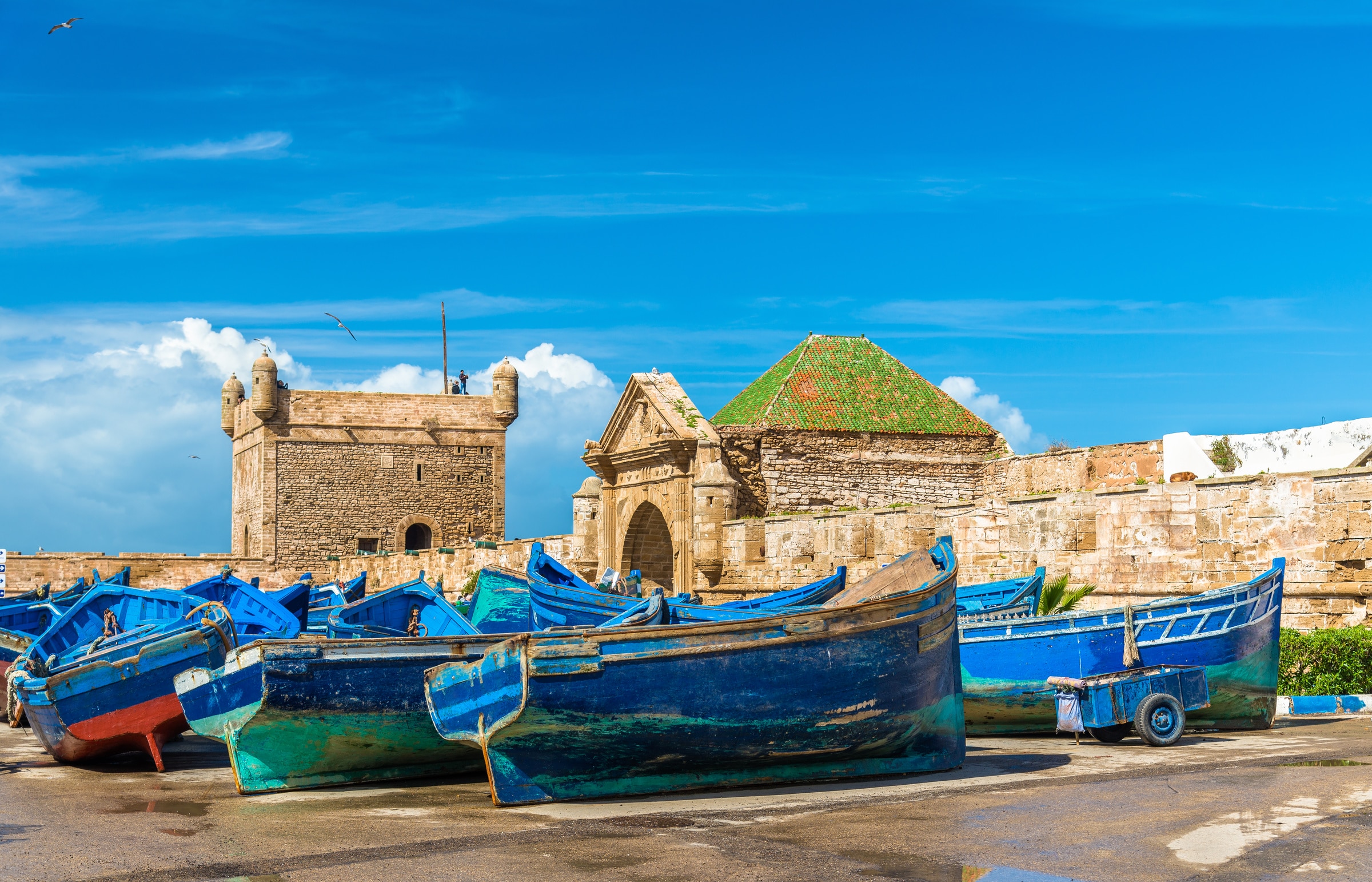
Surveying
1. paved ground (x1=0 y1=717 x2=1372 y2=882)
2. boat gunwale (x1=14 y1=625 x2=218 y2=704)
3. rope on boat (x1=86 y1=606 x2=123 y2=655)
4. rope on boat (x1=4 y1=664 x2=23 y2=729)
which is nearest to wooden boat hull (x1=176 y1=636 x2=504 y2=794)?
paved ground (x1=0 y1=717 x2=1372 y2=882)

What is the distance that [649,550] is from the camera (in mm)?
25609

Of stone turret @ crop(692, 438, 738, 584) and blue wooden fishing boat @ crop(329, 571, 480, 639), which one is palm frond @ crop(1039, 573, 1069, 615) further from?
stone turret @ crop(692, 438, 738, 584)

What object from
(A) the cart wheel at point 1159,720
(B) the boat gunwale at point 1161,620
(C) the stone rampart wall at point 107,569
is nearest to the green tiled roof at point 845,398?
(B) the boat gunwale at point 1161,620

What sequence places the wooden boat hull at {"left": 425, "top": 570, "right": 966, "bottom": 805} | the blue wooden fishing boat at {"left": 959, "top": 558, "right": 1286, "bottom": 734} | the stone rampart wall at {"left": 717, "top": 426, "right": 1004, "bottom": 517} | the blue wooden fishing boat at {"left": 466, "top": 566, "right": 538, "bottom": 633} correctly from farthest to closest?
the stone rampart wall at {"left": 717, "top": 426, "right": 1004, "bottom": 517}, the blue wooden fishing boat at {"left": 466, "top": 566, "right": 538, "bottom": 633}, the blue wooden fishing boat at {"left": 959, "top": 558, "right": 1286, "bottom": 734}, the wooden boat hull at {"left": 425, "top": 570, "right": 966, "bottom": 805}

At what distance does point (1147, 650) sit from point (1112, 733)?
2.74ft

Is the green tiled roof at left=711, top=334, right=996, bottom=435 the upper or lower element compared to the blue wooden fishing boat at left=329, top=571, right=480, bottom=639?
upper

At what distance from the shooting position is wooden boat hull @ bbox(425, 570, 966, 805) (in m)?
7.54

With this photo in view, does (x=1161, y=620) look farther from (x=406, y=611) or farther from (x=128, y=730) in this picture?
(x=128, y=730)

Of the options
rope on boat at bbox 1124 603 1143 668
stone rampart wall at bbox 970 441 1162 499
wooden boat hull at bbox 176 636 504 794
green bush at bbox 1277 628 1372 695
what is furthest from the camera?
stone rampart wall at bbox 970 441 1162 499

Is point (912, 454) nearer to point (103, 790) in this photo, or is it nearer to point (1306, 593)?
point (1306, 593)

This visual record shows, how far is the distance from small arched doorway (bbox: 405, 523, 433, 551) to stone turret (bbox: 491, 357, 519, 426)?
484 centimetres

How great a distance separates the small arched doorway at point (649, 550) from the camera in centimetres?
2534

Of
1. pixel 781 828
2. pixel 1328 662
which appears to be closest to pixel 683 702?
pixel 781 828

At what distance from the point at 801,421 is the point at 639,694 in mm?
16480
